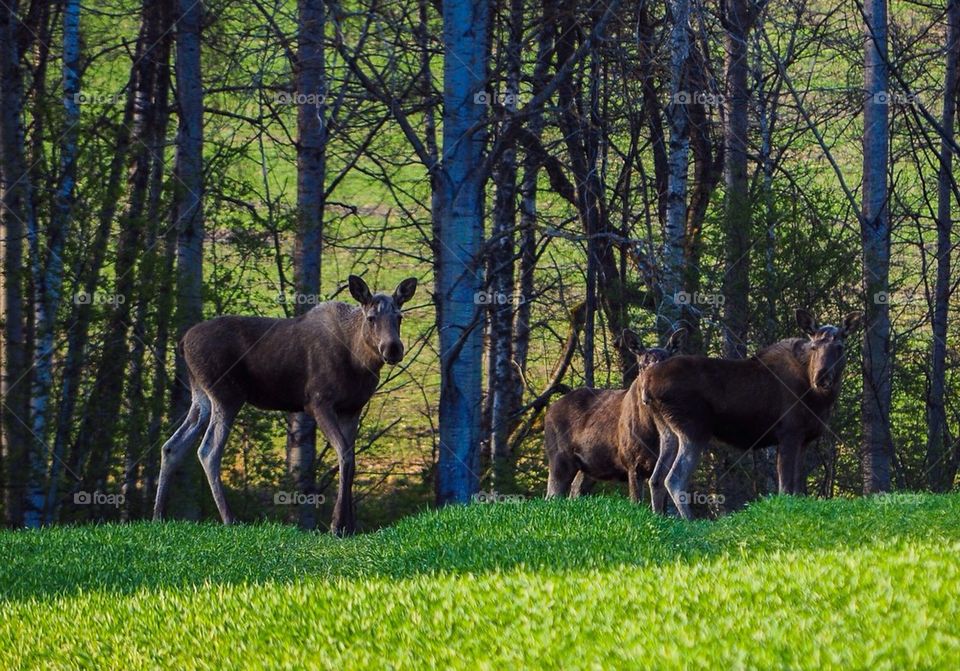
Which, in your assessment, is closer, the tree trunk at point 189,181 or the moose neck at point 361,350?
the moose neck at point 361,350

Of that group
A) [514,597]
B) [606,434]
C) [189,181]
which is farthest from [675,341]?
[514,597]

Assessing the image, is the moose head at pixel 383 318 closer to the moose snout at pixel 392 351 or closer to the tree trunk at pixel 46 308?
the moose snout at pixel 392 351

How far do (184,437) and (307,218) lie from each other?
4.51 m

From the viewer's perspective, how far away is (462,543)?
36.5 ft

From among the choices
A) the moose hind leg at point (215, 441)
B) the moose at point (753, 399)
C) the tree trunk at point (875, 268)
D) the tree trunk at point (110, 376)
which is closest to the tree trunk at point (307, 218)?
the tree trunk at point (110, 376)

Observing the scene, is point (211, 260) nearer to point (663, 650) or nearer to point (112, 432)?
point (112, 432)

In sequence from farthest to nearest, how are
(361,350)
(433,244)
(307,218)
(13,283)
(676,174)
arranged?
(433,244) → (676,174) → (307,218) → (13,283) → (361,350)

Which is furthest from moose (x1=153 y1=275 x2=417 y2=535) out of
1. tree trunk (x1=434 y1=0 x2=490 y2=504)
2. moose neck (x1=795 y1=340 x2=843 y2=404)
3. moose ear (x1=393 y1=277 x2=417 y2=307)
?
moose neck (x1=795 y1=340 x2=843 y2=404)

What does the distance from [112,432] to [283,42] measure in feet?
18.0

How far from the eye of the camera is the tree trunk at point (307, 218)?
813 inches

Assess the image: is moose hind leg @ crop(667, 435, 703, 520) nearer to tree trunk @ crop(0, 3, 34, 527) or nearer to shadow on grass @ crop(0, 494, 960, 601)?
shadow on grass @ crop(0, 494, 960, 601)

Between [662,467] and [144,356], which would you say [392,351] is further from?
[144,356]

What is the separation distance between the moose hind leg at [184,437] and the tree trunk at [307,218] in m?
3.52

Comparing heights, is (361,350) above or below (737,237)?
below
